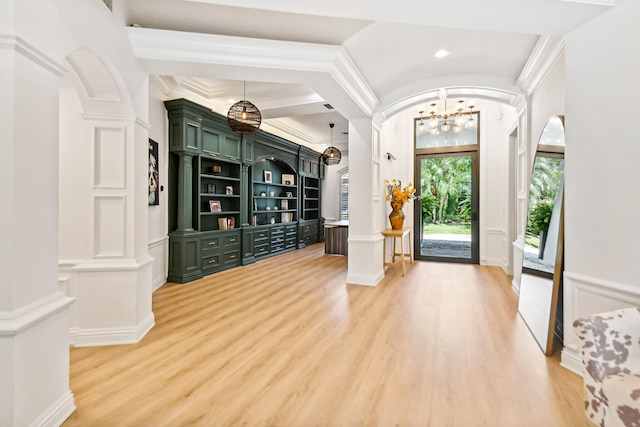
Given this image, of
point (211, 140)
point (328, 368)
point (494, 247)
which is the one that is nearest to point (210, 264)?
point (211, 140)

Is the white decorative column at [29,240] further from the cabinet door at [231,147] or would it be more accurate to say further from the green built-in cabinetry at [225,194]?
the cabinet door at [231,147]

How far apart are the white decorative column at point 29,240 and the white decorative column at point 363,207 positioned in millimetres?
3630

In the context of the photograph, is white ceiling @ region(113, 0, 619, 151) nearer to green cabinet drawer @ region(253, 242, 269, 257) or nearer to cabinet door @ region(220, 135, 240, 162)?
cabinet door @ region(220, 135, 240, 162)

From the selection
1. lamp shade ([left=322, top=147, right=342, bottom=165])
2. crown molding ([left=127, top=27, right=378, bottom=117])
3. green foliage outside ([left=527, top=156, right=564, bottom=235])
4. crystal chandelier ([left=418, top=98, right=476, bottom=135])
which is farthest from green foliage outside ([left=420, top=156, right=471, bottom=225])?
crown molding ([left=127, top=27, right=378, bottom=117])

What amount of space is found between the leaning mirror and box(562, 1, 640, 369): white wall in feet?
0.66

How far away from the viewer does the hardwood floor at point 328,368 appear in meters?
1.83

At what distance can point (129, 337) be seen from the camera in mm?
2727

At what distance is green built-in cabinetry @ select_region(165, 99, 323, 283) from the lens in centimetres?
489

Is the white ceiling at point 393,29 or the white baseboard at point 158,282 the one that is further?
the white baseboard at point 158,282

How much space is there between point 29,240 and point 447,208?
662 centimetres

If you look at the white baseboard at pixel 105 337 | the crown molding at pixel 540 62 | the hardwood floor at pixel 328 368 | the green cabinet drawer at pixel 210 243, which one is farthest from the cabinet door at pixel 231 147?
the crown molding at pixel 540 62

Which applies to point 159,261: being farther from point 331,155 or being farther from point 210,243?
point 331,155

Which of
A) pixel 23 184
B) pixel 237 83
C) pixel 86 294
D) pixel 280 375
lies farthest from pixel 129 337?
pixel 237 83

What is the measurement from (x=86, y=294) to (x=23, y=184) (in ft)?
4.98
